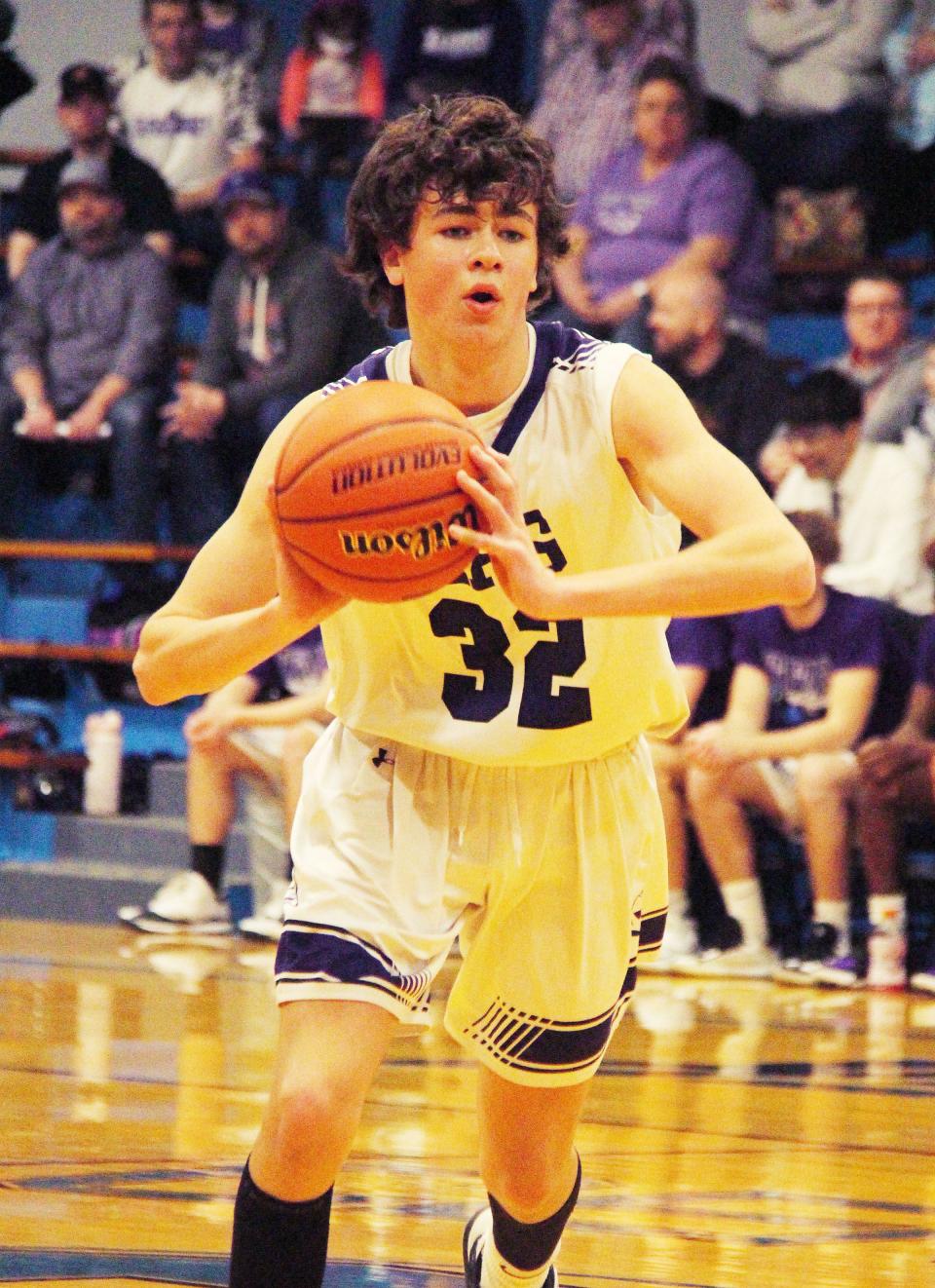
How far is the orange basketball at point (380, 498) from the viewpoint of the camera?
2467 millimetres

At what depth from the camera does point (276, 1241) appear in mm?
2506

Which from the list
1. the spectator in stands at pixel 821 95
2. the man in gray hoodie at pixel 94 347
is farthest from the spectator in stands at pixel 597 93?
the man in gray hoodie at pixel 94 347

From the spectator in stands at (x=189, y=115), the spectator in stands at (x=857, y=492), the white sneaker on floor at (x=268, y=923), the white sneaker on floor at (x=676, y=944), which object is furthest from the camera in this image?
the spectator in stands at (x=189, y=115)

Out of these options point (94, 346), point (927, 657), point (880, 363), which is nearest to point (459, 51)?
point (94, 346)

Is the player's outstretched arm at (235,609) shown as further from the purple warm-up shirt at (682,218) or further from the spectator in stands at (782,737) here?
the purple warm-up shirt at (682,218)

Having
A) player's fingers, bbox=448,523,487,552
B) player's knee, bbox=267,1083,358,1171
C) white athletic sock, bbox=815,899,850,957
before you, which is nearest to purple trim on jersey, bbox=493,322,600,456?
player's fingers, bbox=448,523,487,552

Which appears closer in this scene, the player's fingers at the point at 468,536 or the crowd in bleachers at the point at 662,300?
the player's fingers at the point at 468,536

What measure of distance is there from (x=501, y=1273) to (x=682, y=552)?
1.17m

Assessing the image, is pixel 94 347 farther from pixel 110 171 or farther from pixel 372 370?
pixel 372 370

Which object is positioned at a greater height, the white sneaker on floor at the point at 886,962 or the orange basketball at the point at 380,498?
the orange basketball at the point at 380,498

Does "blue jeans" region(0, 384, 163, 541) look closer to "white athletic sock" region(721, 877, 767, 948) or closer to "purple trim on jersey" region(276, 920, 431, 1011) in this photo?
"white athletic sock" region(721, 877, 767, 948)

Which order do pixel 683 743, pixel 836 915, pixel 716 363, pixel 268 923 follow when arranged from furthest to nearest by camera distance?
pixel 716 363
pixel 268 923
pixel 683 743
pixel 836 915

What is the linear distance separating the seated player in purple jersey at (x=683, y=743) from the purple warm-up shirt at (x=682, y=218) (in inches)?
60.8

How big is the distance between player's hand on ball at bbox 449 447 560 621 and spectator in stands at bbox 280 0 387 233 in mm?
7189
